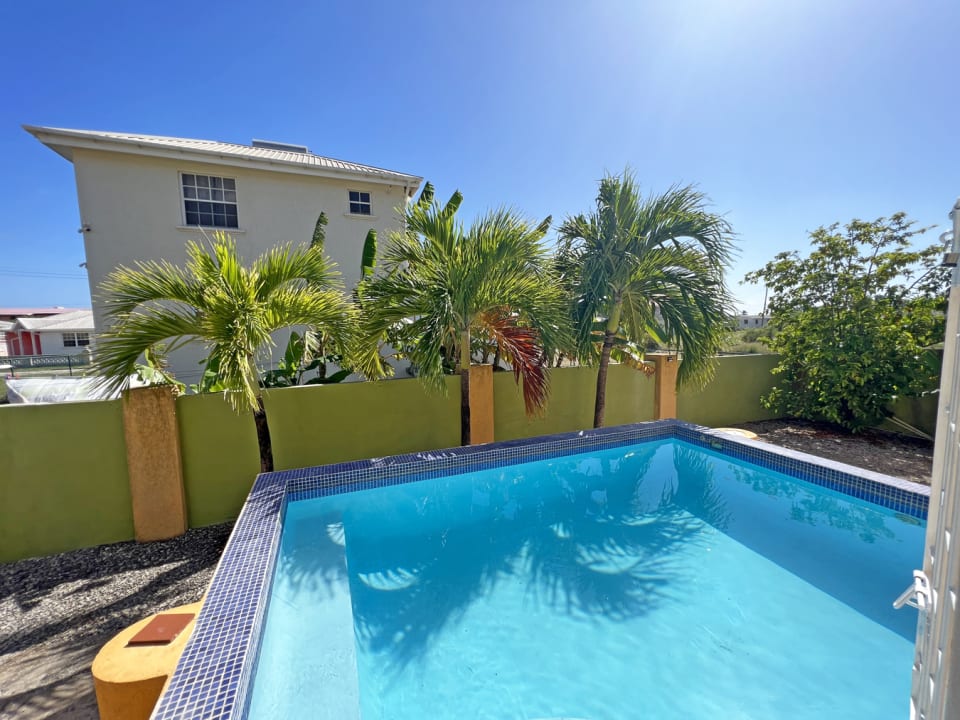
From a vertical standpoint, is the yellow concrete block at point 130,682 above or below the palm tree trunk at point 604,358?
below

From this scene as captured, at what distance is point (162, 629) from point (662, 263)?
769 cm

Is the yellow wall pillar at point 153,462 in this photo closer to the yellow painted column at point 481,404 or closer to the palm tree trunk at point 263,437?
the palm tree trunk at point 263,437

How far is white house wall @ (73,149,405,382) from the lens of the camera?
962 centimetres

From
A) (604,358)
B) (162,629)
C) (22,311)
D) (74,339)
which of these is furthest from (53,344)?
(604,358)

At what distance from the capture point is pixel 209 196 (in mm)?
10539

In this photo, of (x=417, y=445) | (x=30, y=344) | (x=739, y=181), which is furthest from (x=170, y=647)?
(x=30, y=344)

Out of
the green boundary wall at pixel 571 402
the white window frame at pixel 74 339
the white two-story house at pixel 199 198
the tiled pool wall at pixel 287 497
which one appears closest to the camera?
the tiled pool wall at pixel 287 497

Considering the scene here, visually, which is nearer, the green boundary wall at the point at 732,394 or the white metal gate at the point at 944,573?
the white metal gate at the point at 944,573

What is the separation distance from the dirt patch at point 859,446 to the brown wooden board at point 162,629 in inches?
382

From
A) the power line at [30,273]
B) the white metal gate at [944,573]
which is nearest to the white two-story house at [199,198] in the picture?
the white metal gate at [944,573]

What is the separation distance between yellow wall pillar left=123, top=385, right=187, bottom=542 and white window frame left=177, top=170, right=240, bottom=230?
7041 millimetres

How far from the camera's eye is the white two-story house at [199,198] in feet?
31.3

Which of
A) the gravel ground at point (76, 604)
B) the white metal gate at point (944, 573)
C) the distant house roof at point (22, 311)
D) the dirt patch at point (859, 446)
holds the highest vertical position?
the distant house roof at point (22, 311)

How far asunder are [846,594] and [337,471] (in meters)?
5.77
